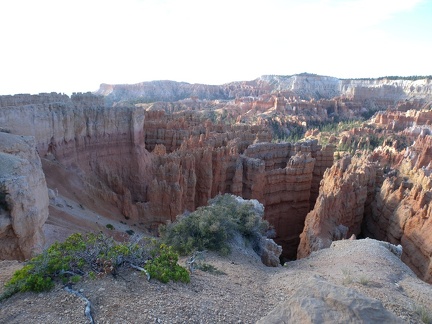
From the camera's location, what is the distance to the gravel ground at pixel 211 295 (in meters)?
5.45

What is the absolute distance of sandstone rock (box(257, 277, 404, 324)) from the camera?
12.9ft

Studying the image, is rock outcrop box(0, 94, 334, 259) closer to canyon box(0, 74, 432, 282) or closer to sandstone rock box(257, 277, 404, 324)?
canyon box(0, 74, 432, 282)

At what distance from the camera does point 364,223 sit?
21.2 metres

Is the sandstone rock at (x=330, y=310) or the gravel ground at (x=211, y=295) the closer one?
the sandstone rock at (x=330, y=310)

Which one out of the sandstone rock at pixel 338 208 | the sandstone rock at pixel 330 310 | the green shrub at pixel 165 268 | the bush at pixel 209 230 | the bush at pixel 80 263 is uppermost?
the sandstone rock at pixel 330 310

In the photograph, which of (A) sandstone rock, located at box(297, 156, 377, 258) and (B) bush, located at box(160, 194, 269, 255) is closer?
(B) bush, located at box(160, 194, 269, 255)

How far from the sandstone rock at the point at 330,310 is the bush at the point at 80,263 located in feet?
10.3

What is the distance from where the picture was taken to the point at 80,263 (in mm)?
6352

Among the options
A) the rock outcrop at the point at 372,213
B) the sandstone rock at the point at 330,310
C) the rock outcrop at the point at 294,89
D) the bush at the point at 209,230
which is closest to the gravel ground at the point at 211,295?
the bush at the point at 209,230

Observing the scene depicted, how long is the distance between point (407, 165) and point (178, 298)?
30013 mm

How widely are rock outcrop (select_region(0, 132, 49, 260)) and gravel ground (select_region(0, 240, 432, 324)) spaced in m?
1.45

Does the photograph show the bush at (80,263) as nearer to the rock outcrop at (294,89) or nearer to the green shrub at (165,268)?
the green shrub at (165,268)

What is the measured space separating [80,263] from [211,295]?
2.64 metres

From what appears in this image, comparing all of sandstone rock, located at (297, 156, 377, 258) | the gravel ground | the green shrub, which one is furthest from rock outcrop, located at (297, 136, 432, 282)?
the green shrub
